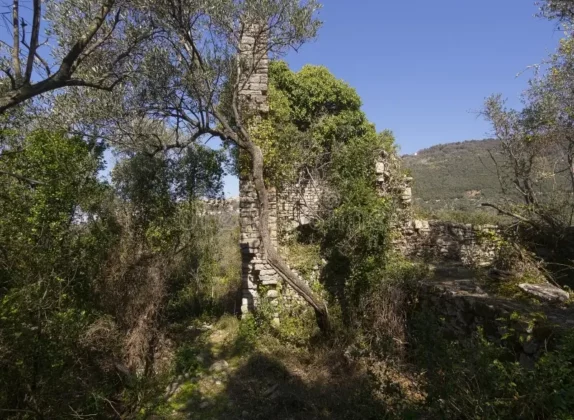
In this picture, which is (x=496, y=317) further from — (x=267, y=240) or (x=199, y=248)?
(x=199, y=248)

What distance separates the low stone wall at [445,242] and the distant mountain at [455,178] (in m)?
7.94

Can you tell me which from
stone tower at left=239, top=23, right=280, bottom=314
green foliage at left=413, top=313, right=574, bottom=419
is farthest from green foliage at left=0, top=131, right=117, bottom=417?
green foliage at left=413, top=313, right=574, bottom=419

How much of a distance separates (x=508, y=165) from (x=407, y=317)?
604cm

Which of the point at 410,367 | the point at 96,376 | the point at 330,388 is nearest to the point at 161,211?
the point at 96,376

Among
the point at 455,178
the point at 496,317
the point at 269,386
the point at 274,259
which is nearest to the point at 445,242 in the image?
the point at 496,317

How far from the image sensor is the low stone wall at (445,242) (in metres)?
9.53

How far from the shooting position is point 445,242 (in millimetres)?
10414

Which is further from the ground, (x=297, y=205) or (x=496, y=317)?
A: (x=297, y=205)

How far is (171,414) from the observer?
6262 mm

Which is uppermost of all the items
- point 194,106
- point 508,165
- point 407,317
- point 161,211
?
point 194,106

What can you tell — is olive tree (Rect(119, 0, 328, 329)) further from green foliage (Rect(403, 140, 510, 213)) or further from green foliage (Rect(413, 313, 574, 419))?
green foliage (Rect(403, 140, 510, 213))

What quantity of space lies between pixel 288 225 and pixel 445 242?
179 inches

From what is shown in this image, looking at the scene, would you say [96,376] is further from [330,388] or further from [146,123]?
[146,123]

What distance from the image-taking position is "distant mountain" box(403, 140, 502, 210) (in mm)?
23656
